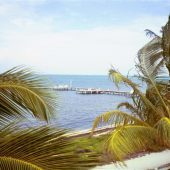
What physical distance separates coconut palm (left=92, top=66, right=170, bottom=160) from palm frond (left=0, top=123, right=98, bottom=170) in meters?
4.22

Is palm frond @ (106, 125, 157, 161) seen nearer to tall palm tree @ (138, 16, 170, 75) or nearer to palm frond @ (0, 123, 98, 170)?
tall palm tree @ (138, 16, 170, 75)

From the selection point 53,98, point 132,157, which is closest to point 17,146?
point 53,98

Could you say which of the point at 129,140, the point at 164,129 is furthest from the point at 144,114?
the point at 129,140

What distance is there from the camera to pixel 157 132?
8953 mm

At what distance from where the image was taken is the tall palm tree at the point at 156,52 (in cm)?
1097

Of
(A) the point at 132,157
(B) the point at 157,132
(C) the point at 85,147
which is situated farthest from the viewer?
(A) the point at 132,157

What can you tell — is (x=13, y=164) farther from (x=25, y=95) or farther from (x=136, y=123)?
(x=136, y=123)

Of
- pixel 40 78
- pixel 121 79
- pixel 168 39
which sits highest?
pixel 168 39

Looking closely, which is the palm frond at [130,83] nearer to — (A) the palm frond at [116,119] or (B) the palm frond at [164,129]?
(A) the palm frond at [116,119]

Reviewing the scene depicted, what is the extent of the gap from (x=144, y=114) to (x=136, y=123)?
0.92 meters

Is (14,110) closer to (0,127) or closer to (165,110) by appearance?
(0,127)

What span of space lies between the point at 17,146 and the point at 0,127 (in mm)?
361


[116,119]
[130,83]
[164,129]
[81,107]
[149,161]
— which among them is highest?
[81,107]

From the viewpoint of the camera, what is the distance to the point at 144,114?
10500 millimetres
